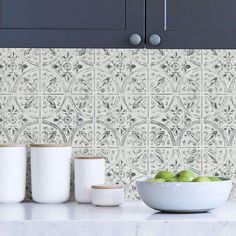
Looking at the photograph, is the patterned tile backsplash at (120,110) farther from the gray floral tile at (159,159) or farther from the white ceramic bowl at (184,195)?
the white ceramic bowl at (184,195)

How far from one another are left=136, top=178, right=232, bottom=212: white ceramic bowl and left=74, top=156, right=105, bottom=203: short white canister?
402 mm

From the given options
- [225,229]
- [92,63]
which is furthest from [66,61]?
[225,229]

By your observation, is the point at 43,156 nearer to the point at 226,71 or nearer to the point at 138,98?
the point at 138,98

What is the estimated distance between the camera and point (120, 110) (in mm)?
2844
